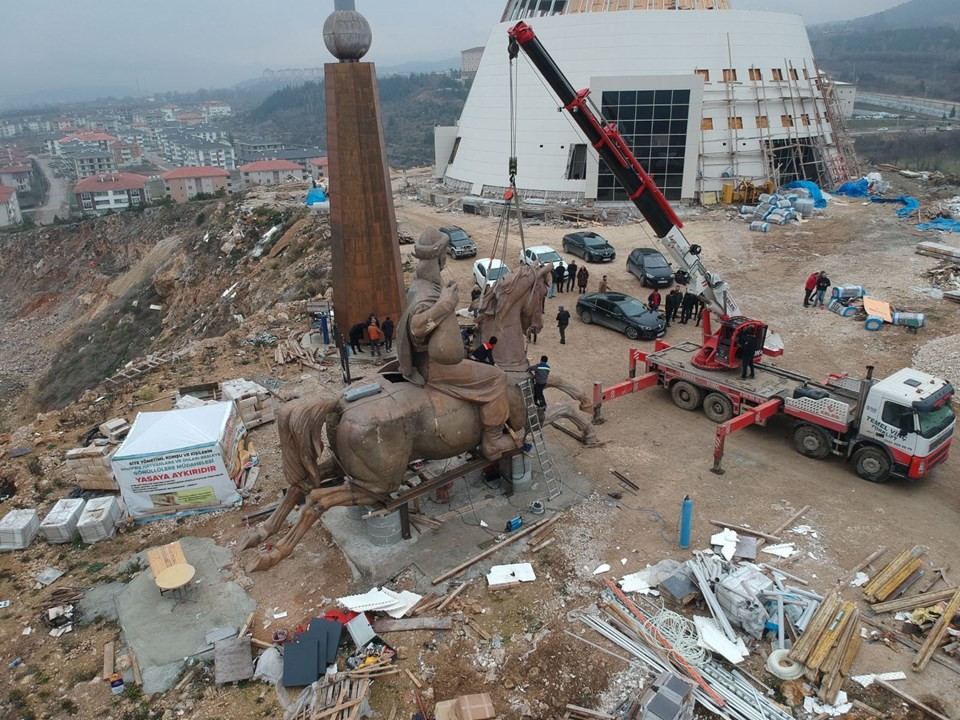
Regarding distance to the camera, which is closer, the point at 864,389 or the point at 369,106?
the point at 864,389

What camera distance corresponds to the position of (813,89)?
40.1m

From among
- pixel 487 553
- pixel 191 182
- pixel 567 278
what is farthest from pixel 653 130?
pixel 191 182

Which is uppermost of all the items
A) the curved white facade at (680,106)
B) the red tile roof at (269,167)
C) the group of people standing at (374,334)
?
the curved white facade at (680,106)

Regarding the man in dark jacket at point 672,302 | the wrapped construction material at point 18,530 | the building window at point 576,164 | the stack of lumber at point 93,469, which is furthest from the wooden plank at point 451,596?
the building window at point 576,164

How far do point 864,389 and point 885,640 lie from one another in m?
5.37

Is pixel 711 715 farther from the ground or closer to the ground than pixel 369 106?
closer to the ground

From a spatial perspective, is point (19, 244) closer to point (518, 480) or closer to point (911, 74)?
point (518, 480)

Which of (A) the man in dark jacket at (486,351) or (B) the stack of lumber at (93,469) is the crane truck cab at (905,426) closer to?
(A) the man in dark jacket at (486,351)

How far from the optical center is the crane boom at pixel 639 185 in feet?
48.2

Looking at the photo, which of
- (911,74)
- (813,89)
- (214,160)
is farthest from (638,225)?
(911,74)

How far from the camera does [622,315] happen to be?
829 inches

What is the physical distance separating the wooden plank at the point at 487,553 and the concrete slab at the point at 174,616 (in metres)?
3.00

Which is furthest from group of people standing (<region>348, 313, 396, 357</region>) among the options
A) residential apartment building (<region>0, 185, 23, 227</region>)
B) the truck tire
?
residential apartment building (<region>0, 185, 23, 227</region>)

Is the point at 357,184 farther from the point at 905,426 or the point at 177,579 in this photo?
the point at 905,426
